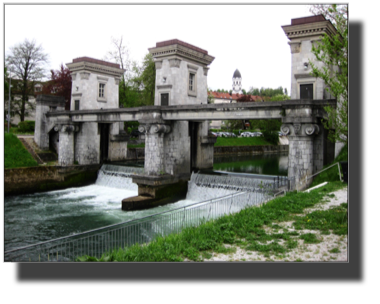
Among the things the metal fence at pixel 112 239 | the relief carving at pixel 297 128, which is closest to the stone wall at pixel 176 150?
the metal fence at pixel 112 239

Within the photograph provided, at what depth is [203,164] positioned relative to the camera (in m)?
27.8

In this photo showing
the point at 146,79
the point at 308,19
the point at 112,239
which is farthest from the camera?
the point at 146,79

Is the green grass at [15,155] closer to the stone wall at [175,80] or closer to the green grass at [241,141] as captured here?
the stone wall at [175,80]

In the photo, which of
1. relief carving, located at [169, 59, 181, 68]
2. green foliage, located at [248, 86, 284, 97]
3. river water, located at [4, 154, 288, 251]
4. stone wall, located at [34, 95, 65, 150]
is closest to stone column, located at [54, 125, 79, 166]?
stone wall, located at [34, 95, 65, 150]

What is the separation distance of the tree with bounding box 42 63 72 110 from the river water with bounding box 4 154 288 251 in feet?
81.3

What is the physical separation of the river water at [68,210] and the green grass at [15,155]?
10.2 feet

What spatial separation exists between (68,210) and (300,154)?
45.3 feet

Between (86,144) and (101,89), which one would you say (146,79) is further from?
(86,144)

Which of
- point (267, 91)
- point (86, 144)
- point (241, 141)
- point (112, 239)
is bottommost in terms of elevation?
point (112, 239)

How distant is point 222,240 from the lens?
8.55 m

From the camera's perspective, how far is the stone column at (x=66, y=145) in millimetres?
28891

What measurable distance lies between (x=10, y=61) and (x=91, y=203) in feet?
90.5

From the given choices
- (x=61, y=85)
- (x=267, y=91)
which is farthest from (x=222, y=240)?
(x=267, y=91)
